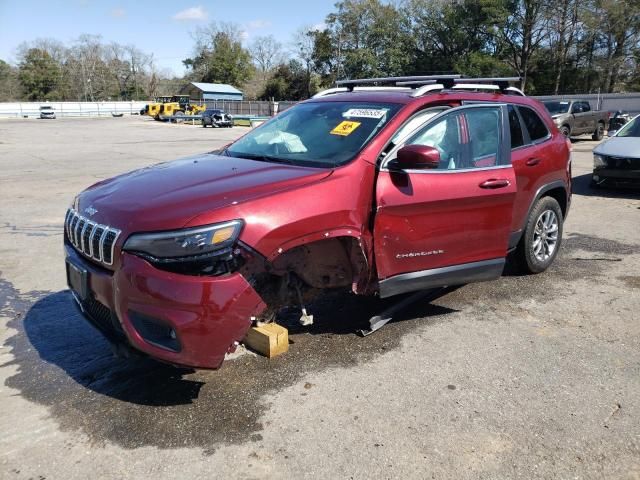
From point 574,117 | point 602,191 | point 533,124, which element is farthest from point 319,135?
point 574,117

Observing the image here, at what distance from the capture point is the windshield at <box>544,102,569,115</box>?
20.9 meters

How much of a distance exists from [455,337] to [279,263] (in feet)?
5.60

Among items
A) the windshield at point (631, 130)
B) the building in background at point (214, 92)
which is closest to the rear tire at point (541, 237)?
the windshield at point (631, 130)

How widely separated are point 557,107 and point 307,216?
20742mm

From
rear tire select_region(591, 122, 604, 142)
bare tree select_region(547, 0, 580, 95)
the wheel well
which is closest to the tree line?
bare tree select_region(547, 0, 580, 95)

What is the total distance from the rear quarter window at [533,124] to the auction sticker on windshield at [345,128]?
6.99 feet

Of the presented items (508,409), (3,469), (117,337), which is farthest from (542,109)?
(3,469)

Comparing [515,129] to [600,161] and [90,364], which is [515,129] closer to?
[90,364]

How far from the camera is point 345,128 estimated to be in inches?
161

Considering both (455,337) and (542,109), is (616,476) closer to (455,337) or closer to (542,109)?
(455,337)

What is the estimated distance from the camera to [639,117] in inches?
447

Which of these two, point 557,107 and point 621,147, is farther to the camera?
point 557,107

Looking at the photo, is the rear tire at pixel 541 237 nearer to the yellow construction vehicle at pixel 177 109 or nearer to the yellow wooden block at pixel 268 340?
the yellow wooden block at pixel 268 340

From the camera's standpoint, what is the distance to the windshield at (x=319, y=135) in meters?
3.89
